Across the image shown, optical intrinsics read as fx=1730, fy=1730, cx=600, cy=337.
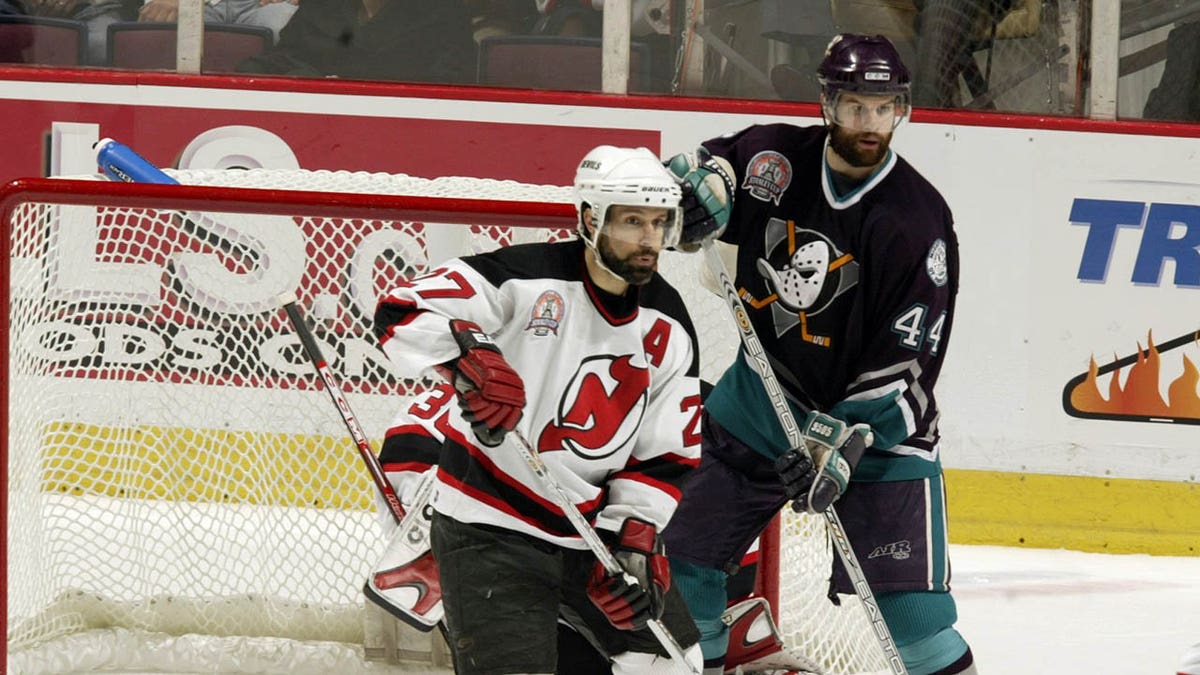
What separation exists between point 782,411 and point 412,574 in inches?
27.5

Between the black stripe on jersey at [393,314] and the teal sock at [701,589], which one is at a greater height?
the black stripe on jersey at [393,314]

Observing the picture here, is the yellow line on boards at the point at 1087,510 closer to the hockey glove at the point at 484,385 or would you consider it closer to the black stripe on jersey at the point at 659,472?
the black stripe on jersey at the point at 659,472

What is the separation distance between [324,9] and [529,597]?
253 centimetres

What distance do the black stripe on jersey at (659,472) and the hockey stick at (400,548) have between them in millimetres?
551

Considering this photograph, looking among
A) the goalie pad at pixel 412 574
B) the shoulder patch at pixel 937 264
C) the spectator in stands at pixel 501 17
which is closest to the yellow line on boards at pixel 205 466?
the goalie pad at pixel 412 574

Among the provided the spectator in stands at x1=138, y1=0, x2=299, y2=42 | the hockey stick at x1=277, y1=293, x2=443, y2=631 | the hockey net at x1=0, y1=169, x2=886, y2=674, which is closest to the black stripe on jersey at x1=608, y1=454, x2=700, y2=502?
the hockey stick at x1=277, y1=293, x2=443, y2=631

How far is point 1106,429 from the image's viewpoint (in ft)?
14.0

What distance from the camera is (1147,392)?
167 inches

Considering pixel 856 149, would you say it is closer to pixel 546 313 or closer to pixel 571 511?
pixel 546 313

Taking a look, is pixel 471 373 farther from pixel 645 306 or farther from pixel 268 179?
pixel 268 179

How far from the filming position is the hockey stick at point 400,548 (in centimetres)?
282

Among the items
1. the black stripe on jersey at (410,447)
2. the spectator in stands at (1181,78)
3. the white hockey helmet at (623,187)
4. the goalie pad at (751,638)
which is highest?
the spectator in stands at (1181,78)

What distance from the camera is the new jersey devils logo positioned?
7.47ft

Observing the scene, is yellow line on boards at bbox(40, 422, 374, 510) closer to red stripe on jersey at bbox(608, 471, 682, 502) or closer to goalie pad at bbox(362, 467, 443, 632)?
goalie pad at bbox(362, 467, 443, 632)
